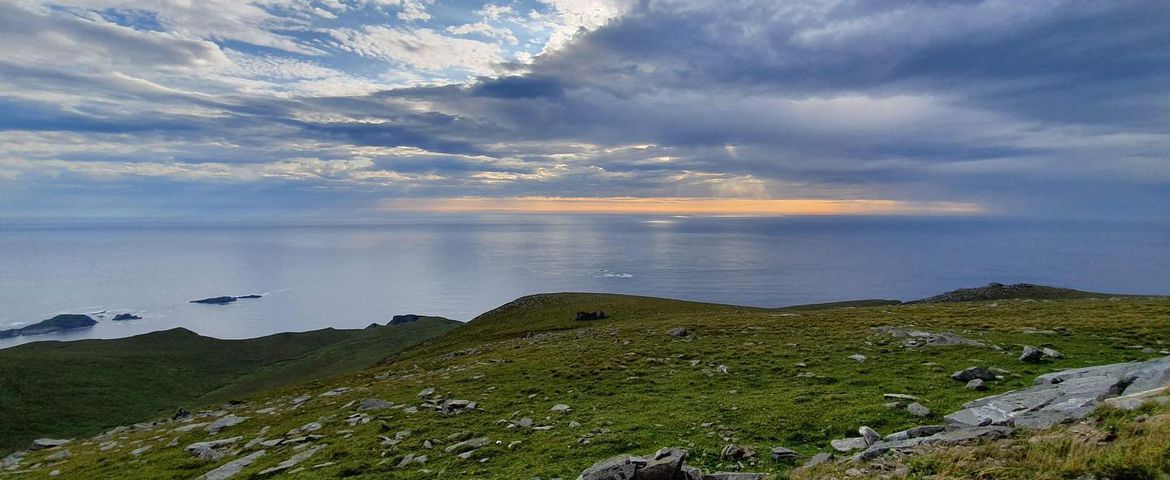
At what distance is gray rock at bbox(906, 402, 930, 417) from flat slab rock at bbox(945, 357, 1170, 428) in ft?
2.49

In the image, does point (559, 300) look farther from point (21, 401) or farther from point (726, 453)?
point (726, 453)

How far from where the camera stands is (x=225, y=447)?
2008cm

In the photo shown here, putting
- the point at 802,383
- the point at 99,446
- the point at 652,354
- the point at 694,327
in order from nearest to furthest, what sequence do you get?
the point at 802,383 < the point at 99,446 < the point at 652,354 < the point at 694,327

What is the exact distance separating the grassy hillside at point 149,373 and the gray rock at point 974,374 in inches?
2730

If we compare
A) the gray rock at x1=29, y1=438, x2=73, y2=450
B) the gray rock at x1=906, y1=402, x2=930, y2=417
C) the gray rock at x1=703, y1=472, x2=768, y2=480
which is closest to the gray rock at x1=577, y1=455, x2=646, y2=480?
the gray rock at x1=703, y1=472, x2=768, y2=480

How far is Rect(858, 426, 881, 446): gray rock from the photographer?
11720 millimetres

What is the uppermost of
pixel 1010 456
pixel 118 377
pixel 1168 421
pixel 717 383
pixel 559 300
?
pixel 1168 421

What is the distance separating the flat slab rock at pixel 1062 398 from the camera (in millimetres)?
11205

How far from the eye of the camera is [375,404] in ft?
76.3

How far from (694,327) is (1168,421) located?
28998 millimetres

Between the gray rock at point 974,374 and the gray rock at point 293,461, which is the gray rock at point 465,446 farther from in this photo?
the gray rock at point 974,374

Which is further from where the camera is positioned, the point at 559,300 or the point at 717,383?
the point at 559,300

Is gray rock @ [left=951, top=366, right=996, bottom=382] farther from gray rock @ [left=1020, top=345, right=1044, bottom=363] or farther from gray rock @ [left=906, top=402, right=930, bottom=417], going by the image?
gray rock @ [left=906, top=402, right=930, bottom=417]

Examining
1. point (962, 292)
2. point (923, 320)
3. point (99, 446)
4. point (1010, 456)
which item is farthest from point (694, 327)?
point (962, 292)
